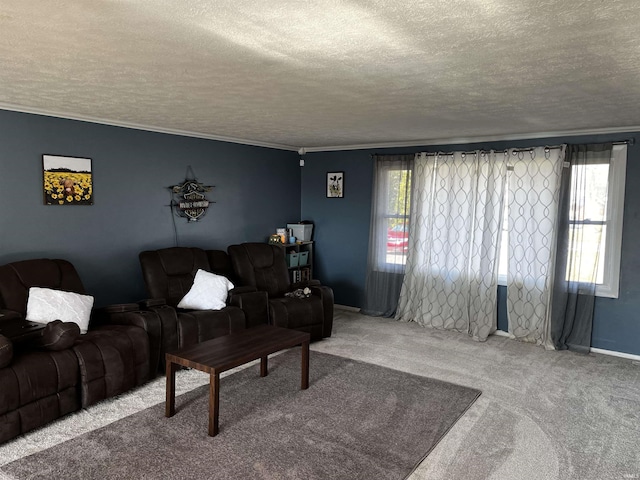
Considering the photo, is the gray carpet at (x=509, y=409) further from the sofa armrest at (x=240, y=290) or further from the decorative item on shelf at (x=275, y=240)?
the decorative item on shelf at (x=275, y=240)

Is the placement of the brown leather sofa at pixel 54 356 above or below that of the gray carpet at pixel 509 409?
above

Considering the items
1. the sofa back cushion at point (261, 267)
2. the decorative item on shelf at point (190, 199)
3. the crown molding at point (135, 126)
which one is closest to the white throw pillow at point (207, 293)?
the sofa back cushion at point (261, 267)

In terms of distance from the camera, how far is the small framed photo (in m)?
6.31

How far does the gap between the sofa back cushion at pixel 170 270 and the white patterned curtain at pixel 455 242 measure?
2578 millimetres

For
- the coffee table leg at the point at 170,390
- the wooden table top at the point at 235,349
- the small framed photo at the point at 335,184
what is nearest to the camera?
the wooden table top at the point at 235,349

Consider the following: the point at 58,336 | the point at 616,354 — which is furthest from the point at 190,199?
the point at 616,354

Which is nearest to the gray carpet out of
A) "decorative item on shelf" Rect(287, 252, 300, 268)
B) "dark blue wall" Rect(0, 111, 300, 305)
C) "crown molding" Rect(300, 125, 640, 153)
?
"decorative item on shelf" Rect(287, 252, 300, 268)

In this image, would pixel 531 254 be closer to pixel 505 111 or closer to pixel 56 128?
pixel 505 111

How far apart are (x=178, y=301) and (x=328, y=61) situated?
9.40ft

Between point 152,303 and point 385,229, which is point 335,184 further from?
point 152,303

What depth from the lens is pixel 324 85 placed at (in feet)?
9.55

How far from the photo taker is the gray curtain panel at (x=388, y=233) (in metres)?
5.72

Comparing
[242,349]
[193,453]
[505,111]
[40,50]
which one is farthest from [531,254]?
[40,50]

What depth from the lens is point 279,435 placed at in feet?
9.45
